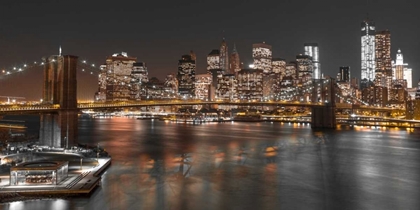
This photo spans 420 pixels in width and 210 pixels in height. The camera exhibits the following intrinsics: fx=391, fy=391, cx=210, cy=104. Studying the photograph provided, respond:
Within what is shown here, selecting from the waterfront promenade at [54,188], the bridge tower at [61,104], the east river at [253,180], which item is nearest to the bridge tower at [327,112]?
the east river at [253,180]

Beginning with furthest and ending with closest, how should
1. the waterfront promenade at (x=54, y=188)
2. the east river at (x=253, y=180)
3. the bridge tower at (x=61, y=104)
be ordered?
the bridge tower at (x=61, y=104) → the east river at (x=253, y=180) → the waterfront promenade at (x=54, y=188)

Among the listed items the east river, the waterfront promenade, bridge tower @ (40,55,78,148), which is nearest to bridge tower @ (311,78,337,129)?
the east river

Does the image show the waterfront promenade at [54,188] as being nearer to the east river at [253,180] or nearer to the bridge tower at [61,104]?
the east river at [253,180]

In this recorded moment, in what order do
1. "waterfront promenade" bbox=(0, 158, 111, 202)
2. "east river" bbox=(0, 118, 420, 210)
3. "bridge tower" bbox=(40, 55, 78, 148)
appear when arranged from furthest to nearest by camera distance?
1. "bridge tower" bbox=(40, 55, 78, 148)
2. "east river" bbox=(0, 118, 420, 210)
3. "waterfront promenade" bbox=(0, 158, 111, 202)

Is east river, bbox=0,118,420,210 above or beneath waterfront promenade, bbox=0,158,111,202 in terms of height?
beneath

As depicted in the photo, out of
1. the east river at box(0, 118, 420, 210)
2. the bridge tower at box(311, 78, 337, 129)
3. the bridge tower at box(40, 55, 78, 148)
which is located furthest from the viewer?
the bridge tower at box(311, 78, 337, 129)

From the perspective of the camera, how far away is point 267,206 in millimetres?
13664

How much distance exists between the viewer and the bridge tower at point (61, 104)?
24.0 m

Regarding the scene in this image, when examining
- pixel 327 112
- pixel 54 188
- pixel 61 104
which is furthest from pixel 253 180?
pixel 327 112

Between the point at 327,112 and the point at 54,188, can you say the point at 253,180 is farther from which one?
the point at 327,112

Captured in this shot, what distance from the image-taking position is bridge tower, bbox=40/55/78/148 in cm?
2398

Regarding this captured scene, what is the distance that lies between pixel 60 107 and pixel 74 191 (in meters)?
11.5

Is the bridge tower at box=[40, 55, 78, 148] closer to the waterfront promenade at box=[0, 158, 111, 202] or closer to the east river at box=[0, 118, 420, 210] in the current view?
the east river at box=[0, 118, 420, 210]

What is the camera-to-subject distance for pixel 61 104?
24203mm
